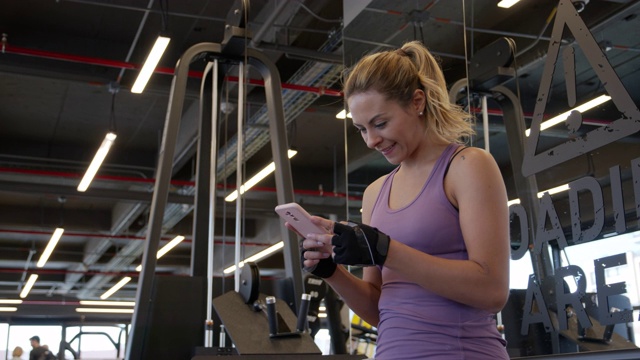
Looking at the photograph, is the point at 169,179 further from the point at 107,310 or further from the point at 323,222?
the point at 107,310

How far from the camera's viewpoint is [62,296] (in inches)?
795

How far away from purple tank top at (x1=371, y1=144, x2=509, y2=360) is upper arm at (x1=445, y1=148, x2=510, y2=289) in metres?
0.03

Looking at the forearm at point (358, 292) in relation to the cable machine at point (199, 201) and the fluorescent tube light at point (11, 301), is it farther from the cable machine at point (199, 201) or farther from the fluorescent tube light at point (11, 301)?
the fluorescent tube light at point (11, 301)

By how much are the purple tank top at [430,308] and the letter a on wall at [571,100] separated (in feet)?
3.77

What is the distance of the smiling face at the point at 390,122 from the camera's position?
133cm

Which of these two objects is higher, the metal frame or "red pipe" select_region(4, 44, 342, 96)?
"red pipe" select_region(4, 44, 342, 96)

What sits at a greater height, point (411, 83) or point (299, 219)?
point (411, 83)

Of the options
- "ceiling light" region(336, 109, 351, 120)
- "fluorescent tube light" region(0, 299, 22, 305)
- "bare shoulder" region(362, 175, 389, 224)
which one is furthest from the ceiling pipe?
"fluorescent tube light" region(0, 299, 22, 305)

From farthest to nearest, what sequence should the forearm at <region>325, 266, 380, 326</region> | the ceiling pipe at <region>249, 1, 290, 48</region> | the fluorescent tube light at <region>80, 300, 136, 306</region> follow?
1. the fluorescent tube light at <region>80, 300, 136, 306</region>
2. the ceiling pipe at <region>249, 1, 290, 48</region>
3. the forearm at <region>325, 266, 380, 326</region>

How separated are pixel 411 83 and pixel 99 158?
7.38 m

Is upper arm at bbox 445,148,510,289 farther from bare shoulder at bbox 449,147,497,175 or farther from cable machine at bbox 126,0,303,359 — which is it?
cable machine at bbox 126,0,303,359

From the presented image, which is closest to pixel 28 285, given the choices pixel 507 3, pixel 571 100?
pixel 507 3

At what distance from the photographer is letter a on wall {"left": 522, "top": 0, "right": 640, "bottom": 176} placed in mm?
2256

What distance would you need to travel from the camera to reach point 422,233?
1242mm
